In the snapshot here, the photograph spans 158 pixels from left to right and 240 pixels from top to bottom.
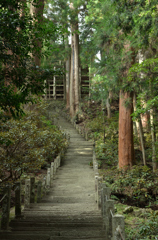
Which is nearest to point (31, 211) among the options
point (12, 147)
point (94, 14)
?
point (12, 147)

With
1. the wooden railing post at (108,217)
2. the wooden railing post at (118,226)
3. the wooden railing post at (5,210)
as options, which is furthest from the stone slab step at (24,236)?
the wooden railing post at (118,226)

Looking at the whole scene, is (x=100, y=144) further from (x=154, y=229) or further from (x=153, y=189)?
(x=154, y=229)

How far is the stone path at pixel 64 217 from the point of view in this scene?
4512 mm

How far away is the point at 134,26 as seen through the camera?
978 cm

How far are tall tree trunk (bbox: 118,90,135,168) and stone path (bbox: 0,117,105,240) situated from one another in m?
2.30

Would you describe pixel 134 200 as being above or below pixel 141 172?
below

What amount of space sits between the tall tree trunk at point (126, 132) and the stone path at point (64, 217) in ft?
7.55

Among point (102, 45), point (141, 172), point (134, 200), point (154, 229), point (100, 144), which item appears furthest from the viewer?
point (100, 144)

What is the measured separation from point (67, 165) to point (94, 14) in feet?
48.2

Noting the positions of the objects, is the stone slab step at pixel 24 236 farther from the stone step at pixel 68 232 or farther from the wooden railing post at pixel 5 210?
the wooden railing post at pixel 5 210

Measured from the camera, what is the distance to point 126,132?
40.1 ft

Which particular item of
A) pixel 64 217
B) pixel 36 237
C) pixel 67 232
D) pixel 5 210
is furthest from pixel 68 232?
pixel 5 210

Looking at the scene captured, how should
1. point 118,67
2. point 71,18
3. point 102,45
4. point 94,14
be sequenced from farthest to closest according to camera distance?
point 71,18
point 94,14
point 102,45
point 118,67

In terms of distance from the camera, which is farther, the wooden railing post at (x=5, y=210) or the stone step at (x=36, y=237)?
the wooden railing post at (x=5, y=210)
